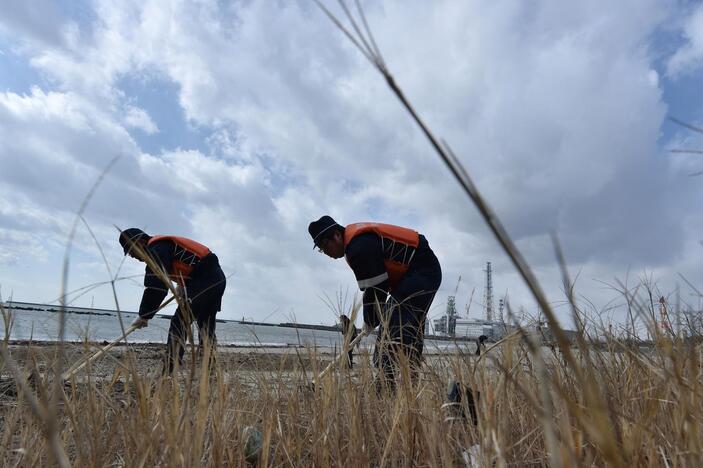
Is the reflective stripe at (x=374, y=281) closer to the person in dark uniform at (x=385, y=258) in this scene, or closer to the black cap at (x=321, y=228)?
the person in dark uniform at (x=385, y=258)

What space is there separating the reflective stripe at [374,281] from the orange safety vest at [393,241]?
150 mm

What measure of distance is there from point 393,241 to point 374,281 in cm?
42

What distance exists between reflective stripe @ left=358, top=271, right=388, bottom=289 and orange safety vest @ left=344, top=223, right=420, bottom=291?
0.15 metres

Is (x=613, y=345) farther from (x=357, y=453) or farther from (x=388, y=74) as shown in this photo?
(x=388, y=74)

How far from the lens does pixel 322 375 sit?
2104 millimetres

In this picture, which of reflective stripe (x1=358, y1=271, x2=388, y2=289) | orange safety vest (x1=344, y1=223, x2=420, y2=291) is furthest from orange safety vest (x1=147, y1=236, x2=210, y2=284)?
reflective stripe (x1=358, y1=271, x2=388, y2=289)

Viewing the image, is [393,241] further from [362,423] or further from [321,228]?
[362,423]

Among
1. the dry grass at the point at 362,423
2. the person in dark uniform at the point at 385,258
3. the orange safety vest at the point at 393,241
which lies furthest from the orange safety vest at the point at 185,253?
the dry grass at the point at 362,423

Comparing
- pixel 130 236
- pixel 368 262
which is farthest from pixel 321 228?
pixel 130 236

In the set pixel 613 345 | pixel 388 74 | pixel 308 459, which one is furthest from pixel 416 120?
pixel 613 345

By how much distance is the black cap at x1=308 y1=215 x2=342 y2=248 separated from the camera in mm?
4672

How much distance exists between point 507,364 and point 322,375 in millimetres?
935

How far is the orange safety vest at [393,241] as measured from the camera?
182 inches

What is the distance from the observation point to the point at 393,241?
15.2ft
